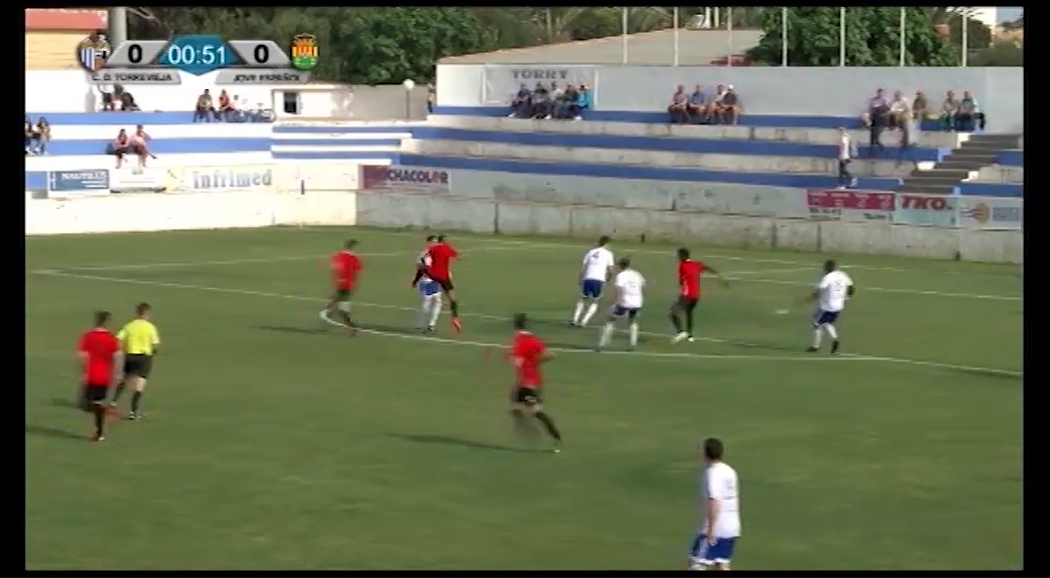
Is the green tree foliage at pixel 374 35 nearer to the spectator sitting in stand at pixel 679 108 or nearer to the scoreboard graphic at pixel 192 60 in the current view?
the scoreboard graphic at pixel 192 60

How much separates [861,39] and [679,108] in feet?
24.6

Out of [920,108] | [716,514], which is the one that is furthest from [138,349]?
[920,108]

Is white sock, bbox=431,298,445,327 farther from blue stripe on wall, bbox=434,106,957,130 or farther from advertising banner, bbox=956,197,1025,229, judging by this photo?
blue stripe on wall, bbox=434,106,957,130

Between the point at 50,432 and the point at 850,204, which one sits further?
the point at 850,204

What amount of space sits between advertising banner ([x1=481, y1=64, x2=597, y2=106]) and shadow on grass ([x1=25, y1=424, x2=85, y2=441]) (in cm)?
4068

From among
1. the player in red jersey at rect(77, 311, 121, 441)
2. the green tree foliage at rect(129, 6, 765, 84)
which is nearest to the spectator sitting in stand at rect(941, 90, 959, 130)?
the green tree foliage at rect(129, 6, 765, 84)

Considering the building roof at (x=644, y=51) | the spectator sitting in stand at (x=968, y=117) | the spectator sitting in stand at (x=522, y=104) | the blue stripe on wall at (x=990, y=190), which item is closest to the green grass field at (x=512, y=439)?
the blue stripe on wall at (x=990, y=190)

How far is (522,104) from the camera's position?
2491 inches

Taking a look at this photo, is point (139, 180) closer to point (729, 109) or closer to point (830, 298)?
point (729, 109)

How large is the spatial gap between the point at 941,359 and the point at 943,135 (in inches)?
936

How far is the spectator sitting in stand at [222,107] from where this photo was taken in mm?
62344

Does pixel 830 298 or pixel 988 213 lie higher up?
pixel 988 213

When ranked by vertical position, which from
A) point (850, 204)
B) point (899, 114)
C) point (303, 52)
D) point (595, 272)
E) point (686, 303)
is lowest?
point (686, 303)
